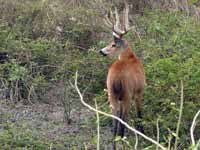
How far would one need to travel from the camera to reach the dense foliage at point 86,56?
7492 millimetres

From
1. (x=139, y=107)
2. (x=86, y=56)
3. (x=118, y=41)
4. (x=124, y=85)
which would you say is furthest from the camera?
(x=86, y=56)

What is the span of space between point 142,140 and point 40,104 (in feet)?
7.22

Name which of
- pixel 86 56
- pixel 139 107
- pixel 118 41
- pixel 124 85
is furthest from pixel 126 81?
pixel 86 56

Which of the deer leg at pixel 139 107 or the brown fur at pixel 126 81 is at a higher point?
the brown fur at pixel 126 81

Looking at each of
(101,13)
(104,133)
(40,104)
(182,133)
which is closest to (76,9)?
(101,13)

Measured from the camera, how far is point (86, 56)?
994 cm

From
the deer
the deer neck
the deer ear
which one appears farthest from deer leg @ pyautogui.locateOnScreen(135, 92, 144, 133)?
the deer ear

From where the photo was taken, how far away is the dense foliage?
295 inches

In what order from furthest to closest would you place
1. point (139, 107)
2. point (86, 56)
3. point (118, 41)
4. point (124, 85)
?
point (86, 56)
point (118, 41)
point (139, 107)
point (124, 85)

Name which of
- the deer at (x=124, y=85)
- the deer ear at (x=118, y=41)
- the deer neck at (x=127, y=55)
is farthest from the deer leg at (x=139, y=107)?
the deer ear at (x=118, y=41)

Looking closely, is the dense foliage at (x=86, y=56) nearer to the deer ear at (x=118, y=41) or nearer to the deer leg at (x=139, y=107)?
the deer leg at (x=139, y=107)

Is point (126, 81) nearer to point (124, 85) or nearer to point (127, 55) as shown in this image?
point (124, 85)

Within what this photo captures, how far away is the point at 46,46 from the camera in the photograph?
9789mm

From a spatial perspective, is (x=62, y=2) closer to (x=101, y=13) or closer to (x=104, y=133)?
(x=101, y=13)
